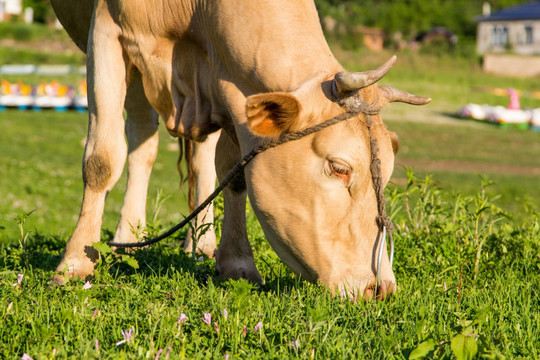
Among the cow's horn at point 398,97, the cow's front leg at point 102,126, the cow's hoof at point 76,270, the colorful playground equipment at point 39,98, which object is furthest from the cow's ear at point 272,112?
the colorful playground equipment at point 39,98

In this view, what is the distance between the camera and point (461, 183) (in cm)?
1500

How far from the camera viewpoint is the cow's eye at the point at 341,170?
365 centimetres

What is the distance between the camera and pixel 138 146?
6.21 m

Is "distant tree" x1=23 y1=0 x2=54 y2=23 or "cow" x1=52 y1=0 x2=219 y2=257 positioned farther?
"distant tree" x1=23 y1=0 x2=54 y2=23

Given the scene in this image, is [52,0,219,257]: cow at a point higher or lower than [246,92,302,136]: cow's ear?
lower

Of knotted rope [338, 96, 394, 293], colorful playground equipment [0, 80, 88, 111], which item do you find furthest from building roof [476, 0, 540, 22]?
knotted rope [338, 96, 394, 293]

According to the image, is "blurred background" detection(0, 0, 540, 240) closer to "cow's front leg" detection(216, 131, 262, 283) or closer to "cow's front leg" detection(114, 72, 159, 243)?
"cow's front leg" detection(114, 72, 159, 243)

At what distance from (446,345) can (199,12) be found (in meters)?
2.45

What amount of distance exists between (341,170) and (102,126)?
5.62 ft

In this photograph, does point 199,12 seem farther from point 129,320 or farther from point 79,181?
point 79,181

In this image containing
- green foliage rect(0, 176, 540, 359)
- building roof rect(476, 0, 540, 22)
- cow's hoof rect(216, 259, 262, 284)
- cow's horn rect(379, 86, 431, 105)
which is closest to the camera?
green foliage rect(0, 176, 540, 359)

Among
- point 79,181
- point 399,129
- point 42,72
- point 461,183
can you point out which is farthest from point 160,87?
point 42,72

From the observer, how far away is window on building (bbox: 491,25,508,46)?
279ft

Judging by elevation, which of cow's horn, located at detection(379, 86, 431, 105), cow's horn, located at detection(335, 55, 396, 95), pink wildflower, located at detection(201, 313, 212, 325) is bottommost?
pink wildflower, located at detection(201, 313, 212, 325)
